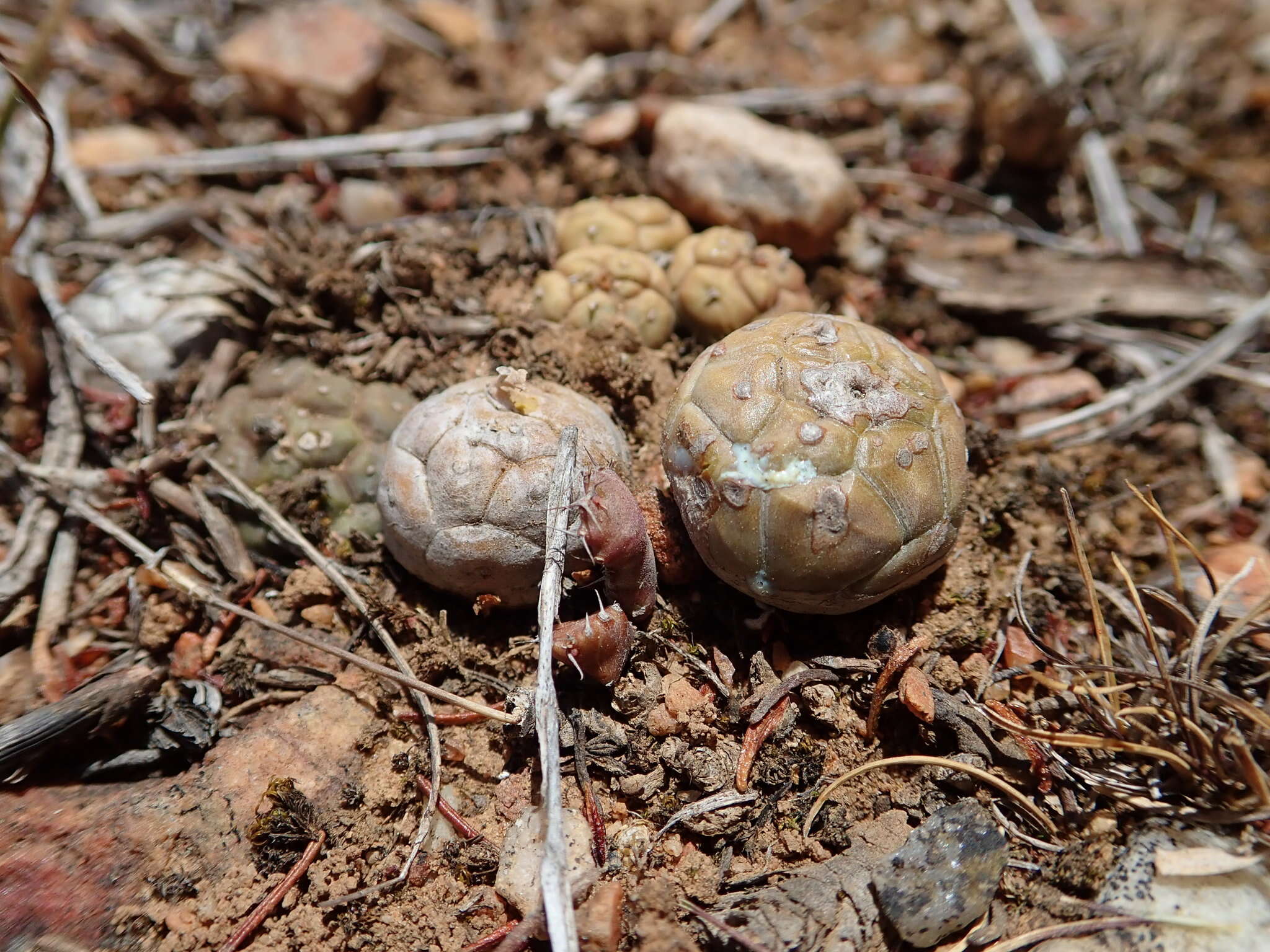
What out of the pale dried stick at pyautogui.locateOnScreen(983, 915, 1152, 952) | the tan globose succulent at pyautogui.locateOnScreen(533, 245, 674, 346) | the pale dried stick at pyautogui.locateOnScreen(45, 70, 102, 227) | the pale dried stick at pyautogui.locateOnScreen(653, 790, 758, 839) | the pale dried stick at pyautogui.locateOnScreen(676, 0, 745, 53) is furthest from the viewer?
the pale dried stick at pyautogui.locateOnScreen(676, 0, 745, 53)

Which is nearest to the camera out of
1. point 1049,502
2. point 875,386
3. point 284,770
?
point 875,386

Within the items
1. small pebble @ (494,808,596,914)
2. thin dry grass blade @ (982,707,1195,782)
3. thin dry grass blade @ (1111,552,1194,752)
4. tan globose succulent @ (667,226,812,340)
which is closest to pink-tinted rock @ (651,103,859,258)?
tan globose succulent @ (667,226,812,340)

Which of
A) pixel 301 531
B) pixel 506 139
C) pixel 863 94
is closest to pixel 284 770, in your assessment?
pixel 301 531

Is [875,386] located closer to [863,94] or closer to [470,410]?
[470,410]

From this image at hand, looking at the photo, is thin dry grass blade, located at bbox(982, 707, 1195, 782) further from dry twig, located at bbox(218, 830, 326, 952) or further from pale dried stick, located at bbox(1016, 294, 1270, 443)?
dry twig, located at bbox(218, 830, 326, 952)

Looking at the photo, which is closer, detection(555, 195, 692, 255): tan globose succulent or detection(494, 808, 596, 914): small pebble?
detection(494, 808, 596, 914): small pebble

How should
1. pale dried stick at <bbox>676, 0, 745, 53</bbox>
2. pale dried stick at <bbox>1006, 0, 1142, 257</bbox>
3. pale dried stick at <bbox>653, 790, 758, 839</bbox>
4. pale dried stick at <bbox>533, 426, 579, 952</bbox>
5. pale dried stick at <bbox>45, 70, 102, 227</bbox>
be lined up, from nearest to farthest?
pale dried stick at <bbox>533, 426, 579, 952</bbox> → pale dried stick at <bbox>653, 790, 758, 839</bbox> → pale dried stick at <bbox>45, 70, 102, 227</bbox> → pale dried stick at <bbox>1006, 0, 1142, 257</bbox> → pale dried stick at <bbox>676, 0, 745, 53</bbox>
